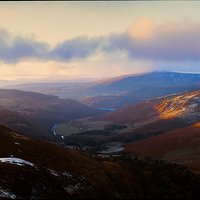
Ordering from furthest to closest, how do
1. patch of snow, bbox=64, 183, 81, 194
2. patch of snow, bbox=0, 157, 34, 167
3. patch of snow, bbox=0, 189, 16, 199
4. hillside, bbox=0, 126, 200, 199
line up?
patch of snow, bbox=0, 157, 34, 167 → patch of snow, bbox=64, 183, 81, 194 → hillside, bbox=0, 126, 200, 199 → patch of snow, bbox=0, 189, 16, 199

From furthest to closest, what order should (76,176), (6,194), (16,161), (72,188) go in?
(76,176) → (16,161) → (72,188) → (6,194)

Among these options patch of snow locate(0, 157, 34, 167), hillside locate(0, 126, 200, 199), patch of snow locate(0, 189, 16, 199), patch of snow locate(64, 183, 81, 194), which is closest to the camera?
patch of snow locate(0, 189, 16, 199)

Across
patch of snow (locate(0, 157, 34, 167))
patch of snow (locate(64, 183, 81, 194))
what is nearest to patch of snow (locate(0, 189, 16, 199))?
patch of snow (locate(64, 183, 81, 194))

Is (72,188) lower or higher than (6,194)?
lower

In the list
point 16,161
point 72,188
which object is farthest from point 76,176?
point 16,161

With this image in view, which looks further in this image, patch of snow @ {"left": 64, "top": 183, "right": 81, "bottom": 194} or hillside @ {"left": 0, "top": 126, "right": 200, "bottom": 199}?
patch of snow @ {"left": 64, "top": 183, "right": 81, "bottom": 194}

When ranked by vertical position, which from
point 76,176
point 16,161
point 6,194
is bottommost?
point 76,176

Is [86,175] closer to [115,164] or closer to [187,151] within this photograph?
[115,164]

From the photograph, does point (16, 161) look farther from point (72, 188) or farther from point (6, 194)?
point (6, 194)

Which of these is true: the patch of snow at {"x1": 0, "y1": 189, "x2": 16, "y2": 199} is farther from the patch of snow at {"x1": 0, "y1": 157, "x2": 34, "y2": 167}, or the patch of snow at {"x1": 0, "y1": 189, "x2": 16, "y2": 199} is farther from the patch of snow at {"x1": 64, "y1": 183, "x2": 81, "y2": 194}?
the patch of snow at {"x1": 0, "y1": 157, "x2": 34, "y2": 167}
